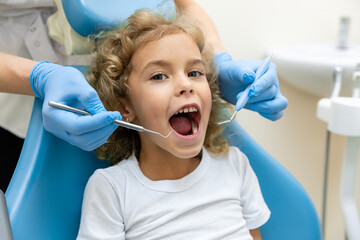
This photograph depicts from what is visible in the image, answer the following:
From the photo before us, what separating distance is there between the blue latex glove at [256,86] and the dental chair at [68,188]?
0.14m

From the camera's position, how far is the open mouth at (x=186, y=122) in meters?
0.95

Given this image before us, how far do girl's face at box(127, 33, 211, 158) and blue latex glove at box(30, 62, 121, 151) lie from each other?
0.38ft

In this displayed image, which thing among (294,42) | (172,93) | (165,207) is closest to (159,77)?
(172,93)

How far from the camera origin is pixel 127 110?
3.25ft

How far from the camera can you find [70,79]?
0.85 meters

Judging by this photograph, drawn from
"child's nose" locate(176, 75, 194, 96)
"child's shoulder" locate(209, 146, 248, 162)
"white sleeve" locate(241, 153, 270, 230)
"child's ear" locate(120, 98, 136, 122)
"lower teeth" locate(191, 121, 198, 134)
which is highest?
"child's nose" locate(176, 75, 194, 96)

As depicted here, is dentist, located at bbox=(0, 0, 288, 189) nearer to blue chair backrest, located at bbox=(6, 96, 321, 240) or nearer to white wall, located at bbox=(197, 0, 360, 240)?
blue chair backrest, located at bbox=(6, 96, 321, 240)

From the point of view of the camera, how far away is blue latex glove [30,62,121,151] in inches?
30.6

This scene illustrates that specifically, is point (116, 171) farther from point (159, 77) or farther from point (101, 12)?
point (101, 12)

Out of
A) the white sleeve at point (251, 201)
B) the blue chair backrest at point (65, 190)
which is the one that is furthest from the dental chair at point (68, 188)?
the white sleeve at point (251, 201)

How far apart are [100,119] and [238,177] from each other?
0.44 m

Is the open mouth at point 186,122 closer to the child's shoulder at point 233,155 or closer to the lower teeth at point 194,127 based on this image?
the lower teeth at point 194,127

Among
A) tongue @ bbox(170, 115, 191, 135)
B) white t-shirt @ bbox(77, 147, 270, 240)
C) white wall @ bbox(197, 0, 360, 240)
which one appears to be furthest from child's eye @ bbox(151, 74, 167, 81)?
white wall @ bbox(197, 0, 360, 240)

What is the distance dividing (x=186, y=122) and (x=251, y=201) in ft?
0.88
